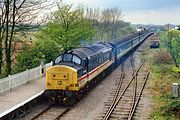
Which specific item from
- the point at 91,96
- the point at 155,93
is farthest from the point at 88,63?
the point at 155,93

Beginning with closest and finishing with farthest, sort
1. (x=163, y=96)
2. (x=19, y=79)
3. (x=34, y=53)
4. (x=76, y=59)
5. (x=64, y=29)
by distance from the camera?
(x=76, y=59) → (x=19, y=79) → (x=163, y=96) → (x=34, y=53) → (x=64, y=29)

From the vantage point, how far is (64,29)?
3397 centimetres

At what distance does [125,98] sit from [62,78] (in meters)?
4.94

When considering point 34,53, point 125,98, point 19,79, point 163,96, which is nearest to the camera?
point 125,98

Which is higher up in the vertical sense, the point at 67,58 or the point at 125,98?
the point at 67,58

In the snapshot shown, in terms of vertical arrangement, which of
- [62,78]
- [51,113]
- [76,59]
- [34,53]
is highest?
[76,59]

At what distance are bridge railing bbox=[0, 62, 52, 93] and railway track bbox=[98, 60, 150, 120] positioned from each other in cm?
615

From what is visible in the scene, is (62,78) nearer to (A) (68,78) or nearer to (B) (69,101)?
(A) (68,78)

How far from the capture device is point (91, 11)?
69.0 meters

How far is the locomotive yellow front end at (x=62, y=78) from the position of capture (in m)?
18.4

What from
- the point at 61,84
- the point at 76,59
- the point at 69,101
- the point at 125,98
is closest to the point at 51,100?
the point at 69,101

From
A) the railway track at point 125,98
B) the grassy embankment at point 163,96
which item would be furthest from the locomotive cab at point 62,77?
the grassy embankment at point 163,96

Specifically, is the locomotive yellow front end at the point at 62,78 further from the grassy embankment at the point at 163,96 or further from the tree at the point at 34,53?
the tree at the point at 34,53

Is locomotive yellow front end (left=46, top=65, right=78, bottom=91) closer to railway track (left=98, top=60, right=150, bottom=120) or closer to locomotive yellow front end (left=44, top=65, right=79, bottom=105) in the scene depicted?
locomotive yellow front end (left=44, top=65, right=79, bottom=105)
